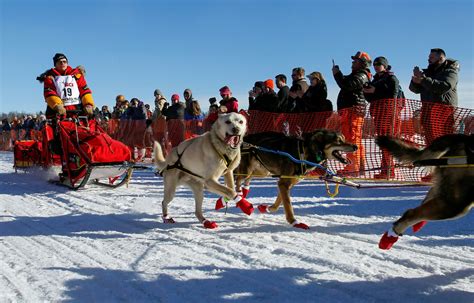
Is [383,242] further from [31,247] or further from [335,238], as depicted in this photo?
[31,247]

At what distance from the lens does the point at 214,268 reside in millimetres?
3303

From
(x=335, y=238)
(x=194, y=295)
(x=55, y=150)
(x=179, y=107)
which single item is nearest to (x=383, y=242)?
(x=335, y=238)

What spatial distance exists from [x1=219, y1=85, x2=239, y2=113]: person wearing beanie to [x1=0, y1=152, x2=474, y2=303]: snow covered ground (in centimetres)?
242

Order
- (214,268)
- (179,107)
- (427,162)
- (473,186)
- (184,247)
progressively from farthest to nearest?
1. (179,107)
2. (184,247)
3. (214,268)
4. (427,162)
5. (473,186)

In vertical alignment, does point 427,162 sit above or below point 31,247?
above

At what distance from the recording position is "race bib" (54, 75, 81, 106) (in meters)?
7.67

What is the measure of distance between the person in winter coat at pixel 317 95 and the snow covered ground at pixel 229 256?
86.3 inches

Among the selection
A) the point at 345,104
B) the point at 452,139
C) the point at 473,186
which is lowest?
the point at 473,186

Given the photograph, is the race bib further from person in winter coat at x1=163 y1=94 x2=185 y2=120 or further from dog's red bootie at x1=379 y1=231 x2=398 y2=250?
dog's red bootie at x1=379 y1=231 x2=398 y2=250

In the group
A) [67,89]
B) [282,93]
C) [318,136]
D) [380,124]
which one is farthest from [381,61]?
[67,89]

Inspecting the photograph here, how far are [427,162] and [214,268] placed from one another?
5.18 ft

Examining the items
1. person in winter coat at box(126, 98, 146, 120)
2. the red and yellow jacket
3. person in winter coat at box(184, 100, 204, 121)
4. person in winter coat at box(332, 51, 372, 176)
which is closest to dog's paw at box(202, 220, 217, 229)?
person in winter coat at box(332, 51, 372, 176)

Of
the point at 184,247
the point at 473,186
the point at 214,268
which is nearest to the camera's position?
the point at 473,186

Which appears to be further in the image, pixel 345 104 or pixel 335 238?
pixel 345 104
